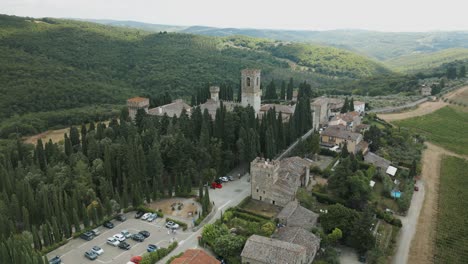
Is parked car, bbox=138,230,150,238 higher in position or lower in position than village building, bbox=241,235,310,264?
lower

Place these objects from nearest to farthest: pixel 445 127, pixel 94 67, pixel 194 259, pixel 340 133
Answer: pixel 194 259 < pixel 340 133 < pixel 445 127 < pixel 94 67

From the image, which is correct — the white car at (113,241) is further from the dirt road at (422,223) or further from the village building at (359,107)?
the village building at (359,107)

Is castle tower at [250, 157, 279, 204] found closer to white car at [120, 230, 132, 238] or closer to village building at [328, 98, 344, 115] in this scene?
white car at [120, 230, 132, 238]

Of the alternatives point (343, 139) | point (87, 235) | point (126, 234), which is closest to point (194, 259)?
point (126, 234)

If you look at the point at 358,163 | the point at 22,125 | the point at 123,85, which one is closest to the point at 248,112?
the point at 358,163

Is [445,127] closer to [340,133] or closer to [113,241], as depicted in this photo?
[340,133]

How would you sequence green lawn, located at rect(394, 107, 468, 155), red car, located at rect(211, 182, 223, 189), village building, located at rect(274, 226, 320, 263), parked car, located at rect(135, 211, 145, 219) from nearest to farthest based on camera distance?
village building, located at rect(274, 226, 320, 263) → parked car, located at rect(135, 211, 145, 219) → red car, located at rect(211, 182, 223, 189) → green lawn, located at rect(394, 107, 468, 155)

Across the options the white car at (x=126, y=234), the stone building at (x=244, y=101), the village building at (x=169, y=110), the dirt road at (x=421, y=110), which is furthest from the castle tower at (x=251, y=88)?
the white car at (x=126, y=234)

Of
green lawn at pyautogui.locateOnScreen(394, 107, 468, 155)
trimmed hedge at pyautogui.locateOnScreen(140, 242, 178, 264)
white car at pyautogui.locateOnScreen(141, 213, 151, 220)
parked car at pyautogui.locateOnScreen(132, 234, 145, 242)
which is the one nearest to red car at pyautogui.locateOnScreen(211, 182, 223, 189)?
white car at pyautogui.locateOnScreen(141, 213, 151, 220)
